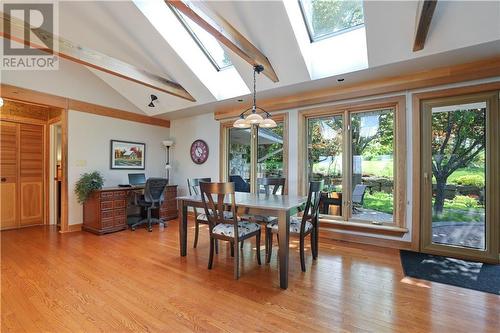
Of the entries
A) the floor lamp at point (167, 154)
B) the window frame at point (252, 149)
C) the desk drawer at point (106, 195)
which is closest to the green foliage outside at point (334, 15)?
the window frame at point (252, 149)

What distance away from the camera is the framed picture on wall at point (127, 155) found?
506 cm

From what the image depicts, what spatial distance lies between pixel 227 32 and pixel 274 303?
2.79 meters

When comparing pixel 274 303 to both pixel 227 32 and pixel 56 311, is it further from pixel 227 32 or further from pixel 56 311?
pixel 227 32

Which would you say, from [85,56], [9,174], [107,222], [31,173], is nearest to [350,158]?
[85,56]

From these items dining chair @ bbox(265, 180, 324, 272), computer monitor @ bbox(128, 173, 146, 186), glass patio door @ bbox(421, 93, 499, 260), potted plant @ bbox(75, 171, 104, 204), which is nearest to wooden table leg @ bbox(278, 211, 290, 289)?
dining chair @ bbox(265, 180, 324, 272)

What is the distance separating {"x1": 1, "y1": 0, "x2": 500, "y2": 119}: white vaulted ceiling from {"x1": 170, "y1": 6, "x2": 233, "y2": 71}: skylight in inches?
17.4

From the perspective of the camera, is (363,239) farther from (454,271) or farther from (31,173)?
(31,173)

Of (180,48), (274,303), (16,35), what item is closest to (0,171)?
(16,35)

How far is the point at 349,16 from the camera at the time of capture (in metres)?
3.05

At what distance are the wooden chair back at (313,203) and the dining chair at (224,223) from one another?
58 centimetres

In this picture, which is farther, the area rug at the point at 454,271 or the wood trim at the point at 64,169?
the wood trim at the point at 64,169

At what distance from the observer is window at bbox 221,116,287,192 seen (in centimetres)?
460

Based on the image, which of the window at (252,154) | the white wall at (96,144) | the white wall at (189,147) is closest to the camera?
the white wall at (96,144)

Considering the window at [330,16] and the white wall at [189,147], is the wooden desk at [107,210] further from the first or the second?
the window at [330,16]
